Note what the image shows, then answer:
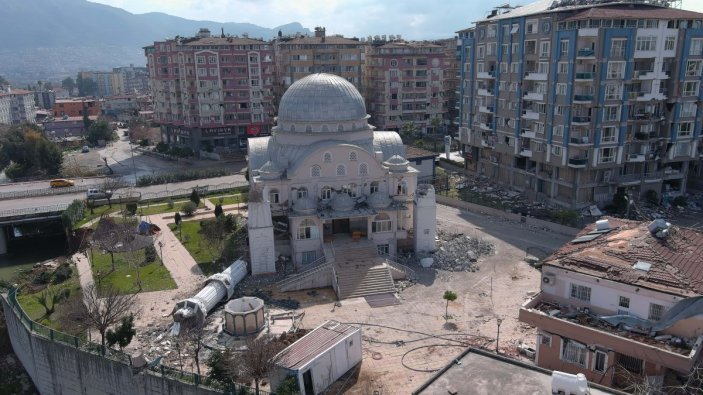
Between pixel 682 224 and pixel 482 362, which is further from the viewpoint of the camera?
pixel 682 224

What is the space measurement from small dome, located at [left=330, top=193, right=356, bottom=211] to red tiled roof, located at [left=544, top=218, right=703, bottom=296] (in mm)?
17591

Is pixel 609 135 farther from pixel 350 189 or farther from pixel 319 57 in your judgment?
pixel 319 57

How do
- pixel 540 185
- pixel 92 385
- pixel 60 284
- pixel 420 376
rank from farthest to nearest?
pixel 540 185 → pixel 60 284 → pixel 92 385 → pixel 420 376

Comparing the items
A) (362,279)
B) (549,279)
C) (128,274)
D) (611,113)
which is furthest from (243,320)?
(611,113)

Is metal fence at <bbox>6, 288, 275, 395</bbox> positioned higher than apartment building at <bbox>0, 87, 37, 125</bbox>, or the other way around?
apartment building at <bbox>0, 87, 37, 125</bbox>

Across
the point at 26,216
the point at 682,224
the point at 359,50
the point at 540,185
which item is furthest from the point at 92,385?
the point at 359,50

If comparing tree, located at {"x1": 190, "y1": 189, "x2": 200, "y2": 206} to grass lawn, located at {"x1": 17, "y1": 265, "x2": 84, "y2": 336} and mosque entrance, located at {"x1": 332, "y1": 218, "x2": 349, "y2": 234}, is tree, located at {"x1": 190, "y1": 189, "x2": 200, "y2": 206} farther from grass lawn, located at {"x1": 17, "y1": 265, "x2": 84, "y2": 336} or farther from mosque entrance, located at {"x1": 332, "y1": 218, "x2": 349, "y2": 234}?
mosque entrance, located at {"x1": 332, "y1": 218, "x2": 349, "y2": 234}

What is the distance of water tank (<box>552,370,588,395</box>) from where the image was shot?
18.1 m

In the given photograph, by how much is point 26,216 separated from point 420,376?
4225 cm

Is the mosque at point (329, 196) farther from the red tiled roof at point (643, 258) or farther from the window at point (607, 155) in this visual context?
the window at point (607, 155)

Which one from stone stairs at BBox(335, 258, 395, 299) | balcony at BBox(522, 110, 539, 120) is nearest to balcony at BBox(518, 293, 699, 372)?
stone stairs at BBox(335, 258, 395, 299)

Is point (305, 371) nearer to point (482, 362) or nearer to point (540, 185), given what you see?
point (482, 362)

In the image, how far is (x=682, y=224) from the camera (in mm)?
49688

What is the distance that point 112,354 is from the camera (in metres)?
28.2
